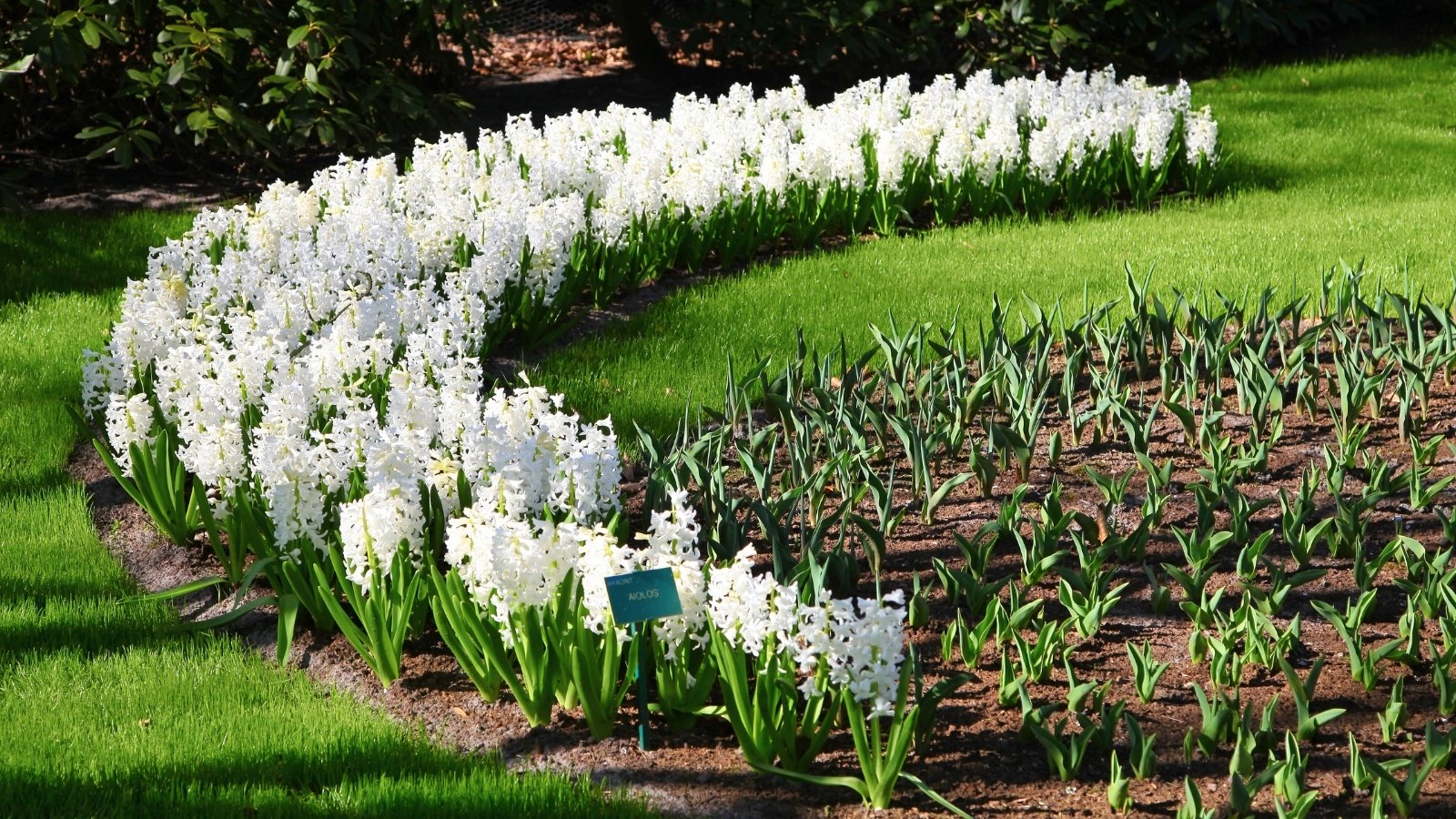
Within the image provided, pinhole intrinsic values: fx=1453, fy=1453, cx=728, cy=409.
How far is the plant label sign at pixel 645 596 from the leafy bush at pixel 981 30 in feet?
28.0

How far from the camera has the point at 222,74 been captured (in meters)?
9.02

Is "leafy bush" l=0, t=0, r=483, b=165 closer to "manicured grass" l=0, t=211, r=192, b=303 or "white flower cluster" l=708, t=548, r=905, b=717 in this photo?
"manicured grass" l=0, t=211, r=192, b=303

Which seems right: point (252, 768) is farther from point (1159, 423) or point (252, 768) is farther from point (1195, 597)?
point (1159, 423)

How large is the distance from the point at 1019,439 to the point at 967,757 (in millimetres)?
1578

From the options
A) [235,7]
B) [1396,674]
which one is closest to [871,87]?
[235,7]

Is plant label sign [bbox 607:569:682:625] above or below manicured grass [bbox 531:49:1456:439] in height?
below

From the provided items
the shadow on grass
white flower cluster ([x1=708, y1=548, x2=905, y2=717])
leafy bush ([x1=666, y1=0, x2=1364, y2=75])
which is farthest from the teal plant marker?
leafy bush ([x1=666, y1=0, x2=1364, y2=75])

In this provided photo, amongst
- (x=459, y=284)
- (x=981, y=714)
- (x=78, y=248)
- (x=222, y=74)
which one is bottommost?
(x=981, y=714)

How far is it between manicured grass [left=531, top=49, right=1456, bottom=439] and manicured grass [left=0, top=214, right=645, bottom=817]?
186cm

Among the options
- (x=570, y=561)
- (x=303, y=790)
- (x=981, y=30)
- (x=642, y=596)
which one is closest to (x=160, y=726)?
(x=303, y=790)

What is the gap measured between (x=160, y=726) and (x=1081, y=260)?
5.16 metres

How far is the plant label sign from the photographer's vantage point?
9.83ft

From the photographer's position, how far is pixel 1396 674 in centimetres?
349

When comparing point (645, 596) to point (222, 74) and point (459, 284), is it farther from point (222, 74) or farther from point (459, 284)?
point (222, 74)
